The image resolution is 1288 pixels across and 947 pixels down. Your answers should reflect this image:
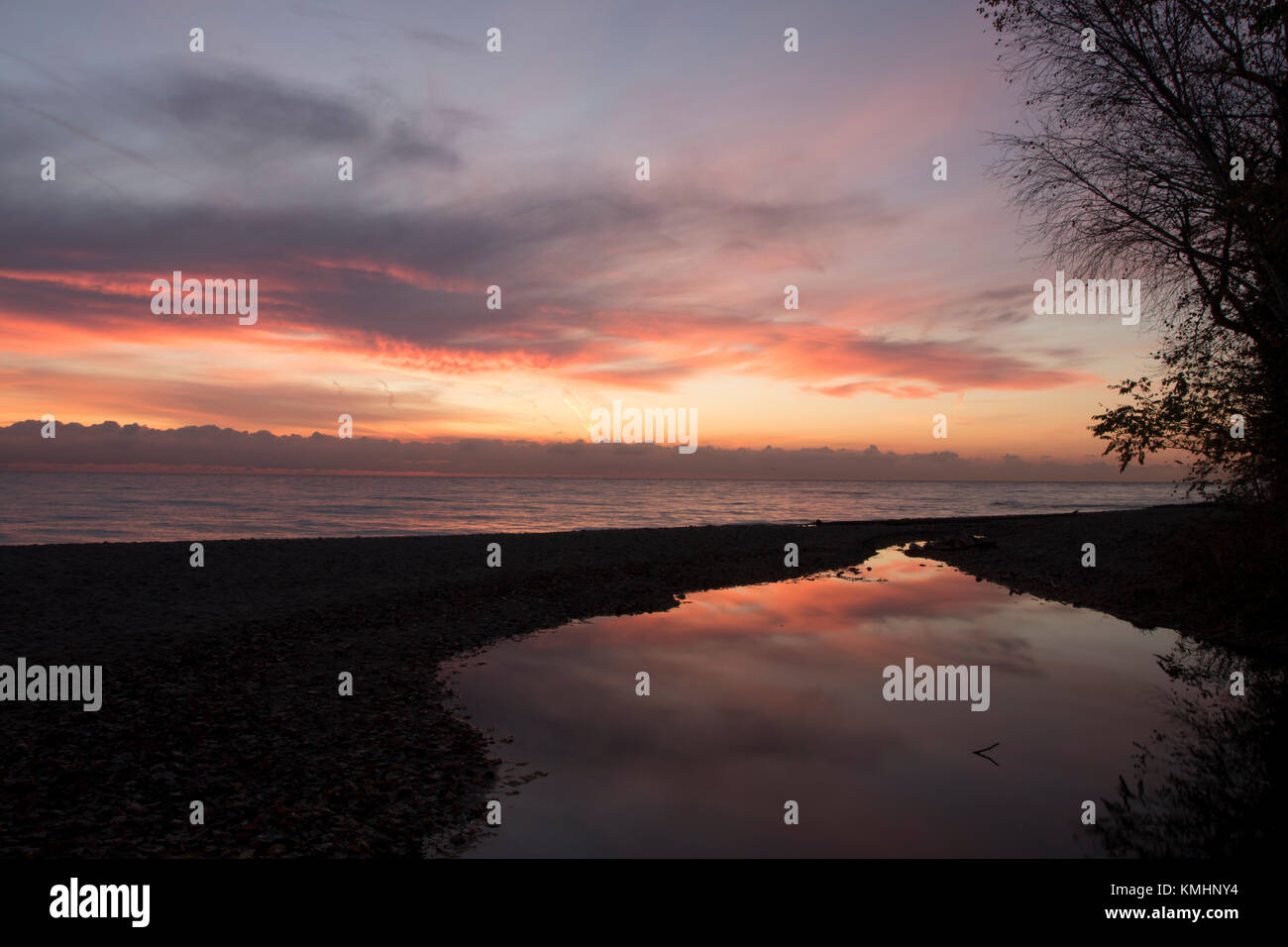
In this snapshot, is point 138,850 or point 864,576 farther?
point 864,576

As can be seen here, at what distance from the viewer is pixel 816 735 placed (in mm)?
10711

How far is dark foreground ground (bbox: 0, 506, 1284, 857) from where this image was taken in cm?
766

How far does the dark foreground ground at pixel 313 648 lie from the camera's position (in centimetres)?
766

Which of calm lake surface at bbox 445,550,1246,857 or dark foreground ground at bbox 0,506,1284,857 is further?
dark foreground ground at bbox 0,506,1284,857

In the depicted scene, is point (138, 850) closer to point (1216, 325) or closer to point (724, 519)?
point (1216, 325)

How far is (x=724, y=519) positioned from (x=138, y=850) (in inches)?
2994

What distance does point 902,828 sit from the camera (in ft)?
25.0

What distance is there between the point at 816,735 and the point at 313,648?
11.8 meters

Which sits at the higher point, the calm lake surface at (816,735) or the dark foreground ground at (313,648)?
the dark foreground ground at (313,648)

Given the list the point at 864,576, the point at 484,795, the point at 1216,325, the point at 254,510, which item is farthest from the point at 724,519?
the point at 484,795

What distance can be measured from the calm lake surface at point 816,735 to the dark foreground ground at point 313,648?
4.16 ft

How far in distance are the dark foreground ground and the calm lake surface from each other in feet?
4.16

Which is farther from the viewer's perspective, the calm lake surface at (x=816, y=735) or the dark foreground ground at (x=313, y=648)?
the dark foreground ground at (x=313, y=648)
